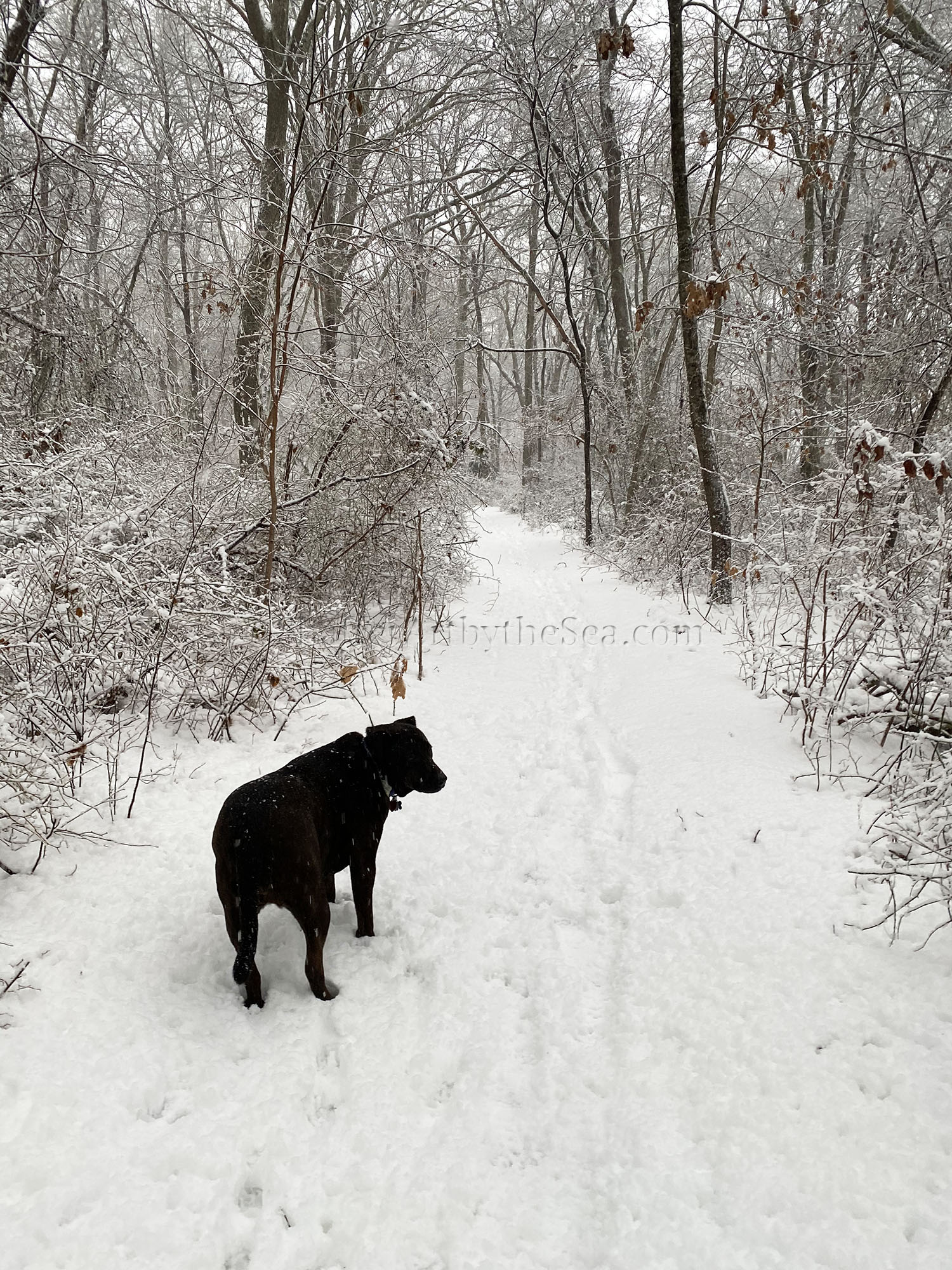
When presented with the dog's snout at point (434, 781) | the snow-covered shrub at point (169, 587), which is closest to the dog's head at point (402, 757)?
the dog's snout at point (434, 781)

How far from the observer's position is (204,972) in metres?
2.72

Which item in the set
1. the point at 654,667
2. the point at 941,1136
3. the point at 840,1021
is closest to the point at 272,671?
the point at 654,667

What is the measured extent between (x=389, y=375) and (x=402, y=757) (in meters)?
5.21

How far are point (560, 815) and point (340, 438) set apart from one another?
4278 millimetres

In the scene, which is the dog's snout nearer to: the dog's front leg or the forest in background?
the dog's front leg

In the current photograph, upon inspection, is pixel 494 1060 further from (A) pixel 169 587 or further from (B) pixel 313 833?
(A) pixel 169 587

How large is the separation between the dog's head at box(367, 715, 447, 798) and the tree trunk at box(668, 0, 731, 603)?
5.47 m

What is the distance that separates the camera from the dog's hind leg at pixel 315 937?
8.32 feet

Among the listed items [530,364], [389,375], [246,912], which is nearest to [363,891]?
[246,912]

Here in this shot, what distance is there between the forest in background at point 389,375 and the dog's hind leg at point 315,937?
1348mm

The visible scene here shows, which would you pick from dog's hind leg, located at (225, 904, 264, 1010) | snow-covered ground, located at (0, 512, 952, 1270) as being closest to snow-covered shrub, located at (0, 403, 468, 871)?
snow-covered ground, located at (0, 512, 952, 1270)

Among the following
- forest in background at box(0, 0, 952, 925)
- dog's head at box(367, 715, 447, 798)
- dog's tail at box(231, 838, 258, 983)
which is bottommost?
dog's tail at box(231, 838, 258, 983)

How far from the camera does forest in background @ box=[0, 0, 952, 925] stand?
13.3 ft

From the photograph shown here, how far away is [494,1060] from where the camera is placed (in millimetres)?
2496
